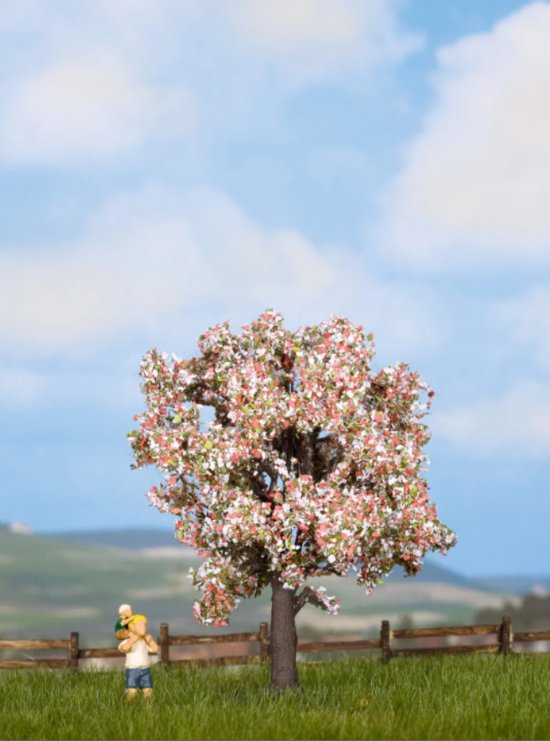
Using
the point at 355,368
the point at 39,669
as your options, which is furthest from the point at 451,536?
the point at 39,669

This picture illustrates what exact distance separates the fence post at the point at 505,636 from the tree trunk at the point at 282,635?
8.86m

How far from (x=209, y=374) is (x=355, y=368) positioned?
8.64 feet

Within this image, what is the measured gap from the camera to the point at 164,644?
2319cm

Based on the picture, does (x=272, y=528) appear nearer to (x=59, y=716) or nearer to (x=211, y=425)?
(x=211, y=425)

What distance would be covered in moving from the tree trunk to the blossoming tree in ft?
0.08

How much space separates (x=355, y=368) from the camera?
17.6 metres

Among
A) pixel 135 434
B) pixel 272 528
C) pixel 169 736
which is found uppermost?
pixel 135 434

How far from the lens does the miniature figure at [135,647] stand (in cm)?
1700

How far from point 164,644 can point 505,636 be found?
28.0ft

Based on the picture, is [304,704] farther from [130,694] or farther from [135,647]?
[135,647]

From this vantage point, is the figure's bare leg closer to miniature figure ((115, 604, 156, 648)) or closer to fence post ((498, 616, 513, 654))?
miniature figure ((115, 604, 156, 648))

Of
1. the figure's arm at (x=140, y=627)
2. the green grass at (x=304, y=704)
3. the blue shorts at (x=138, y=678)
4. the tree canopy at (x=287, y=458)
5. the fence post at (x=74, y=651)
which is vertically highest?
the tree canopy at (x=287, y=458)

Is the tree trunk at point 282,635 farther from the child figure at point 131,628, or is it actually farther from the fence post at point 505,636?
the fence post at point 505,636

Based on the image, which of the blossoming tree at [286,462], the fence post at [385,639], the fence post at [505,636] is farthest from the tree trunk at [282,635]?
the fence post at [505,636]
